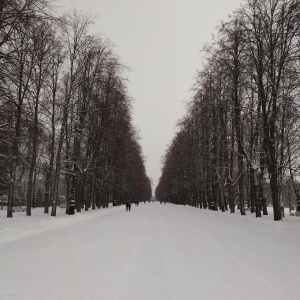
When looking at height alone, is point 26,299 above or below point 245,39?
below

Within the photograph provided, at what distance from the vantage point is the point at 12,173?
2008cm

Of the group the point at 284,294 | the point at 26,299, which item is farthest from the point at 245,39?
the point at 26,299

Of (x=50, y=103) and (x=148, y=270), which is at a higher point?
(x=50, y=103)

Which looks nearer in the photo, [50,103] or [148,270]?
[148,270]

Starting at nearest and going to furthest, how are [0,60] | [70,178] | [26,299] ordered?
[26,299], [0,60], [70,178]

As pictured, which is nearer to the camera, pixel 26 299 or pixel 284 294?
pixel 26 299

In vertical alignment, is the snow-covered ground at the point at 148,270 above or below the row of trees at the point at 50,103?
below

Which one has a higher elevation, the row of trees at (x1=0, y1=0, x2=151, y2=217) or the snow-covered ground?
the row of trees at (x1=0, y1=0, x2=151, y2=217)

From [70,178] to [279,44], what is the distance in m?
18.9

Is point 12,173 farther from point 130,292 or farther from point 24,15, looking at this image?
point 130,292

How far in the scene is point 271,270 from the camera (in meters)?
6.75

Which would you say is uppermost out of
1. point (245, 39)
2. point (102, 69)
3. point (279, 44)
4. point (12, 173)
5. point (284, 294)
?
point (102, 69)

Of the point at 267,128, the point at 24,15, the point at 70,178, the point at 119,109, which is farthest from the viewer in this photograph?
the point at 119,109

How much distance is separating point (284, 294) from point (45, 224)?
13.6 meters
